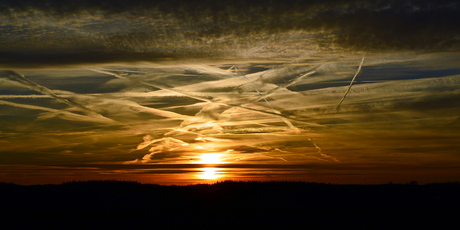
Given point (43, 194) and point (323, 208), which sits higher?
point (43, 194)


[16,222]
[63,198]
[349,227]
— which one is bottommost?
[349,227]

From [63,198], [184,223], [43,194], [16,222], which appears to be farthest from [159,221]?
[43,194]

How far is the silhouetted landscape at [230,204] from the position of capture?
18375 millimetres

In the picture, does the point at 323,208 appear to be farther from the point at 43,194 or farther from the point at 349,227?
the point at 43,194

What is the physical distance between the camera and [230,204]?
2184 centimetres

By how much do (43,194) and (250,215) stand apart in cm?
1229

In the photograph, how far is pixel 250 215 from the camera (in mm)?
19391

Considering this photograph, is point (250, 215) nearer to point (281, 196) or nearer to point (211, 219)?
point (211, 219)

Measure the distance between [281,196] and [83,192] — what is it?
1108 cm

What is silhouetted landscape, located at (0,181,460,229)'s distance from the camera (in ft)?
60.3

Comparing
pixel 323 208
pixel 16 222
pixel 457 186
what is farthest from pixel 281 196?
pixel 16 222

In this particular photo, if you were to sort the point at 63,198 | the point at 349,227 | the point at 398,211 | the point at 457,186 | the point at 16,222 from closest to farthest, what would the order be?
the point at 349,227
the point at 16,222
the point at 398,211
the point at 63,198
the point at 457,186

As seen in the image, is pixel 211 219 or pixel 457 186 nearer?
pixel 211 219

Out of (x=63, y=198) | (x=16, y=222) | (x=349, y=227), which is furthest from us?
(x=63, y=198)
